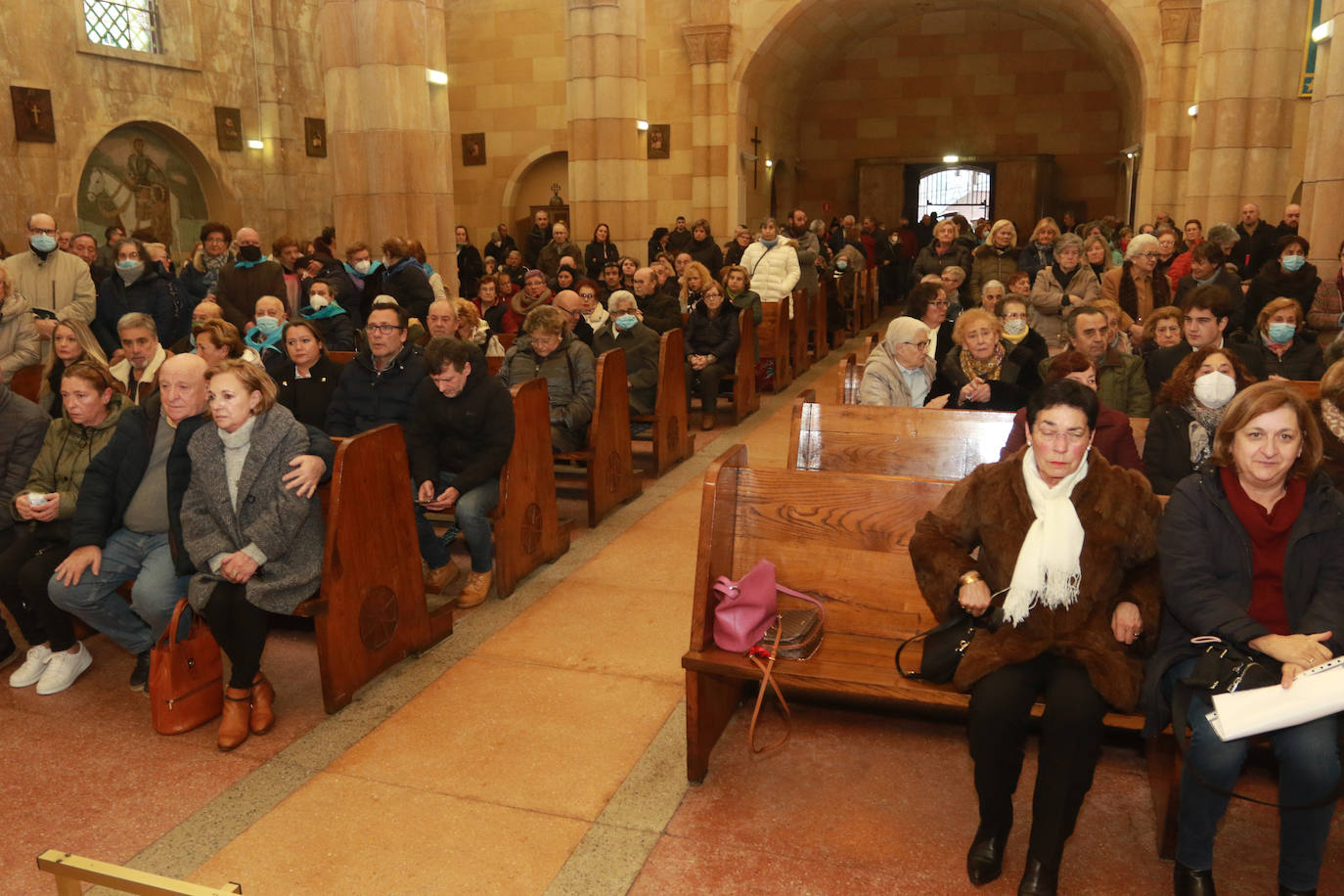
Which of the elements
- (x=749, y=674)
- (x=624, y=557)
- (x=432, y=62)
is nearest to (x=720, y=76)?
(x=432, y=62)

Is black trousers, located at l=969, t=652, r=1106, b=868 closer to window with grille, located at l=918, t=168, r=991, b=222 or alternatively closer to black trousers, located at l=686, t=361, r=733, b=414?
black trousers, located at l=686, t=361, r=733, b=414

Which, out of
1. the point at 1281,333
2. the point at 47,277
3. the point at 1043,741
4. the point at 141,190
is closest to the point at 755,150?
the point at 141,190

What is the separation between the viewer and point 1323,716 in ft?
8.14

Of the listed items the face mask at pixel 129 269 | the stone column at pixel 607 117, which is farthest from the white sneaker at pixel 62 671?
the stone column at pixel 607 117

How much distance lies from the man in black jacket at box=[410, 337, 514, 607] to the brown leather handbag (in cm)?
117

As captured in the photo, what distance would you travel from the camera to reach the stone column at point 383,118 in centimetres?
817

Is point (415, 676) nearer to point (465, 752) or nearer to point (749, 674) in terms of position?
point (465, 752)

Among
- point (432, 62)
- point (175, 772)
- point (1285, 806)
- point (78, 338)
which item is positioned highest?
point (432, 62)

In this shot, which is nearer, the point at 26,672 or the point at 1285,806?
the point at 1285,806

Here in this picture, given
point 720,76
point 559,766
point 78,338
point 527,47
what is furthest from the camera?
point 527,47

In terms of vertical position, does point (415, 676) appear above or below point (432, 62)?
below

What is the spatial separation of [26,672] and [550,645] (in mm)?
2048

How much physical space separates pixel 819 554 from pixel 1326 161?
251 inches

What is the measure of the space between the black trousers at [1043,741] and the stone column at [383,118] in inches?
274
